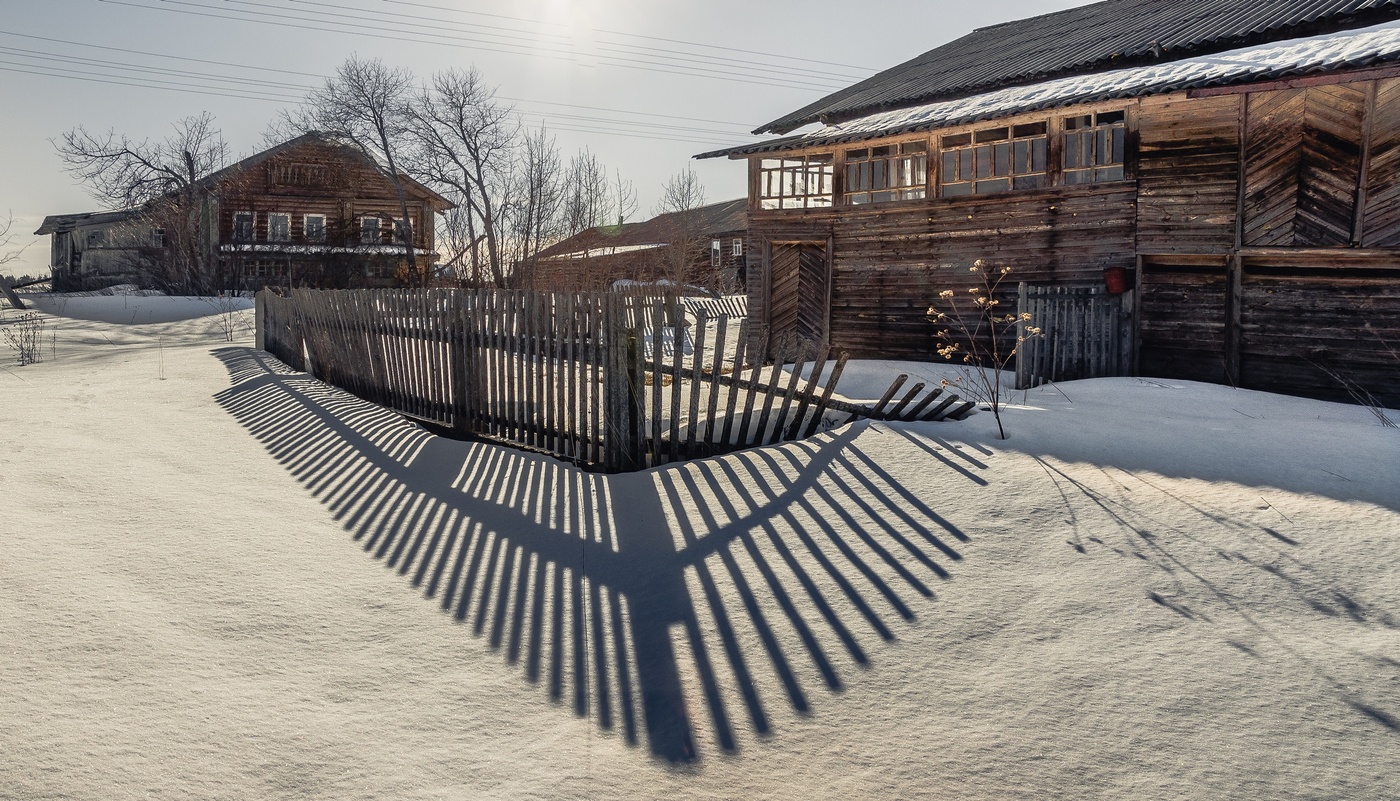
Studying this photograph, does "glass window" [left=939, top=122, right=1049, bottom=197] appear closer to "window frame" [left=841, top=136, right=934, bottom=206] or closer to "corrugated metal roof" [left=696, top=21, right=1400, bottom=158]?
"window frame" [left=841, top=136, right=934, bottom=206]

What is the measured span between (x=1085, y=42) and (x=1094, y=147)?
4738mm

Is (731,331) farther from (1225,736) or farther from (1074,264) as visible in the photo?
(1225,736)

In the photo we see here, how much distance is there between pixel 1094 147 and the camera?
555 inches

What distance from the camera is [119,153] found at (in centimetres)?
4169

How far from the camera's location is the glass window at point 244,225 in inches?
1614

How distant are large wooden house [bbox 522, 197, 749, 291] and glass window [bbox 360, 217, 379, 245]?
35.4 ft

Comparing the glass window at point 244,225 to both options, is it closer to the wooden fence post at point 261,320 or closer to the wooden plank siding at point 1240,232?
the wooden fence post at point 261,320

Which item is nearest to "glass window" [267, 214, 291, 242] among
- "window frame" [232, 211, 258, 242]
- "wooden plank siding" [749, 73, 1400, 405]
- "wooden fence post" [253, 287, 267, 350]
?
"window frame" [232, 211, 258, 242]

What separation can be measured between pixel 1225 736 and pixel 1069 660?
0.66 meters

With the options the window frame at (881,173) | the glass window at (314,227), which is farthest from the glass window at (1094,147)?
the glass window at (314,227)

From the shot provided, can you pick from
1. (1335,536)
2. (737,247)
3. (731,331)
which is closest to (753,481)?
(1335,536)

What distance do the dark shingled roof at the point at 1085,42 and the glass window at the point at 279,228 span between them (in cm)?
3000

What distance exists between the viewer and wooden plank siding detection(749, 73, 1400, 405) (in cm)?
1149

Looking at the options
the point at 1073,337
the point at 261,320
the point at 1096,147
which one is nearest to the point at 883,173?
the point at 1096,147
